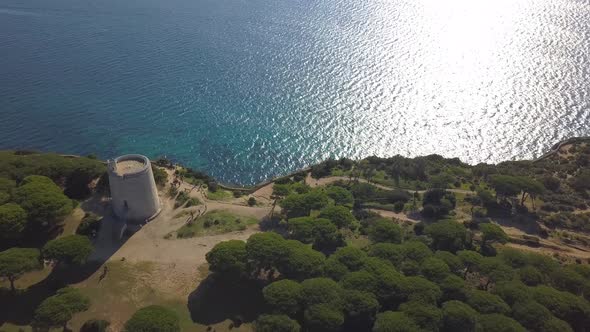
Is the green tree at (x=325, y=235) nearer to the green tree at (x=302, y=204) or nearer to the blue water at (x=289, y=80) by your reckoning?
the green tree at (x=302, y=204)

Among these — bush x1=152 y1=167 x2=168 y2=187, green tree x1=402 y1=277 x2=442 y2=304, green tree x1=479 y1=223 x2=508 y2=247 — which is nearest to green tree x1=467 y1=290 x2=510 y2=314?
green tree x1=402 y1=277 x2=442 y2=304

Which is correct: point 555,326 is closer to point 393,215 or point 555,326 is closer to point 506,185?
point 506,185

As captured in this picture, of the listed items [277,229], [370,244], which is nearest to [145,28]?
[277,229]

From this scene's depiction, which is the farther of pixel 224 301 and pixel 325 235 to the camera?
pixel 325 235

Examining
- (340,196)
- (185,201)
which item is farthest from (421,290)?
(185,201)

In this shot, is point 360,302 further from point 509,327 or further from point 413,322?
point 509,327

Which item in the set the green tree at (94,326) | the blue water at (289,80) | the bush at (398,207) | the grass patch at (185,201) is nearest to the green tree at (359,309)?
the bush at (398,207)
